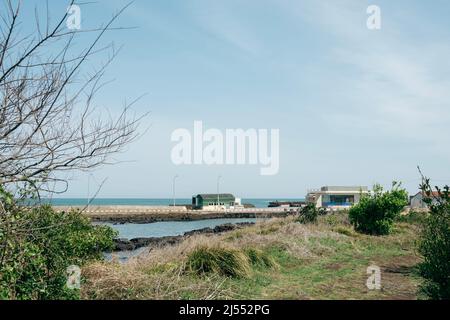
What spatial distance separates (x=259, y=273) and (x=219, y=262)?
3.78 ft

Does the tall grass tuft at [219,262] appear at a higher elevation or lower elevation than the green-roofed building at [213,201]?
higher

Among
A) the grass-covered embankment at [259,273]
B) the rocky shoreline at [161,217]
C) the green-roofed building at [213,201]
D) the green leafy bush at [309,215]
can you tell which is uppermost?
the green leafy bush at [309,215]

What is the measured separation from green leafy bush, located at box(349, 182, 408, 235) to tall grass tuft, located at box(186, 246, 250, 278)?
12.3 m

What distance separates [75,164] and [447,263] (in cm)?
550

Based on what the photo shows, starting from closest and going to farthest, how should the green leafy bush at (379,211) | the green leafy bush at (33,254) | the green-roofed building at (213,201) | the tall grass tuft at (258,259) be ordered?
Result: 1. the green leafy bush at (33,254)
2. the tall grass tuft at (258,259)
3. the green leafy bush at (379,211)
4. the green-roofed building at (213,201)

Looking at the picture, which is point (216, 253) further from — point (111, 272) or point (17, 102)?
point (17, 102)

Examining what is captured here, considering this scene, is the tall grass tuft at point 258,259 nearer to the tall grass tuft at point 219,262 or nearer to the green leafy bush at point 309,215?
the tall grass tuft at point 219,262

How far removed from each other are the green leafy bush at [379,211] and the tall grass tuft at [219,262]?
12.3 metres

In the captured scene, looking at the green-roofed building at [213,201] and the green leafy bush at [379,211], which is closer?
the green leafy bush at [379,211]

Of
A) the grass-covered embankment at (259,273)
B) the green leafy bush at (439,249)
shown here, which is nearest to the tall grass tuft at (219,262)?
the grass-covered embankment at (259,273)

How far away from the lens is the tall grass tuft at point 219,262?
1013 cm

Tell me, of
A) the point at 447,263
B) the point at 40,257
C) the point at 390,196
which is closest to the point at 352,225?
the point at 390,196

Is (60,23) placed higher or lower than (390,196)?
higher
